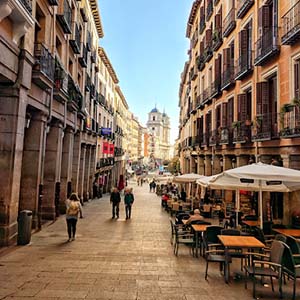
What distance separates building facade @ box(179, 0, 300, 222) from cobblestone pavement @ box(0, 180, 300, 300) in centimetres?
572

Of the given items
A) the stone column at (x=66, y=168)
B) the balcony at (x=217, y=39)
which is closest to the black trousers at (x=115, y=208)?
the stone column at (x=66, y=168)

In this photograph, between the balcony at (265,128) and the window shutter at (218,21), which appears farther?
the window shutter at (218,21)

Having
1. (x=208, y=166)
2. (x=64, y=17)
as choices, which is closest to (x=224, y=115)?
(x=208, y=166)

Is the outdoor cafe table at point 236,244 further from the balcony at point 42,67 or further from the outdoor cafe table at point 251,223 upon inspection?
the balcony at point 42,67

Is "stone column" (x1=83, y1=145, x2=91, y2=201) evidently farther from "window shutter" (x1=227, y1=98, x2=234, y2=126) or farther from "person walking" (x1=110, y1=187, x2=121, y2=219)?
"window shutter" (x1=227, y1=98, x2=234, y2=126)

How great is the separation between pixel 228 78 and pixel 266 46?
5519 mm

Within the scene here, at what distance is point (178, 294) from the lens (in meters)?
6.19

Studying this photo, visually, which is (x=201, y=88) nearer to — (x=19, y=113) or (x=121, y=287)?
(x=19, y=113)

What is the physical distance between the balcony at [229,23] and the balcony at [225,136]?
6.09m

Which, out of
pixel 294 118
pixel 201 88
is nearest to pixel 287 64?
pixel 294 118

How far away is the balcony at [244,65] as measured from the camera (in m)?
16.0

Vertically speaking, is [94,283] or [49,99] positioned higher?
[49,99]

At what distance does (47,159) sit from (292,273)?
12.8m

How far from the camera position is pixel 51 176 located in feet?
52.0
